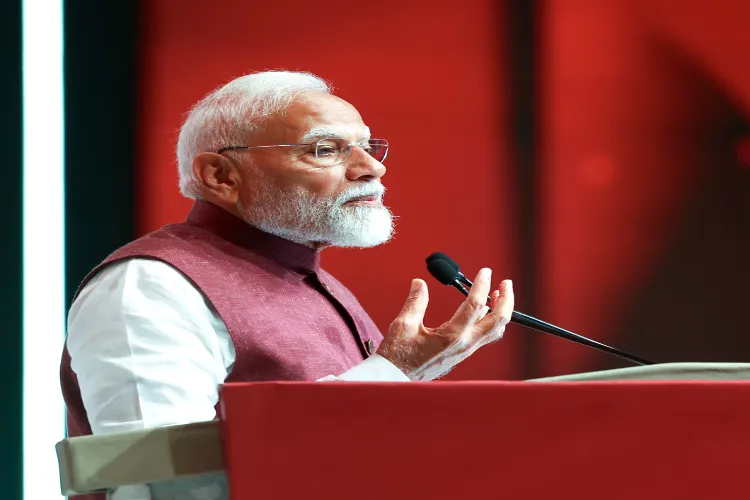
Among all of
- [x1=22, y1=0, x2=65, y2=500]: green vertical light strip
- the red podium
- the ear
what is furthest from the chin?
[x1=22, y1=0, x2=65, y2=500]: green vertical light strip

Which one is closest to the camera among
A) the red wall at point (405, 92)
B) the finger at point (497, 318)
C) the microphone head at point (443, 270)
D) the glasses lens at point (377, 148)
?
the finger at point (497, 318)

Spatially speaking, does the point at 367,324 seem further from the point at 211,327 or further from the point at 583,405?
the point at 583,405

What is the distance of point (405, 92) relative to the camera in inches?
111

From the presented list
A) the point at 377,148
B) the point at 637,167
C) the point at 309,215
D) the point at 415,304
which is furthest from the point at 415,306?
the point at 637,167

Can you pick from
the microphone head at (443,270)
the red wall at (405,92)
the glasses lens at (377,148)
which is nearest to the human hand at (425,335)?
the microphone head at (443,270)

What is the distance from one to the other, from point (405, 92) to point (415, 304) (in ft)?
5.26

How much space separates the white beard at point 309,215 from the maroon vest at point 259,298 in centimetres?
2

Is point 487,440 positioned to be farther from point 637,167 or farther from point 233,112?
point 637,167

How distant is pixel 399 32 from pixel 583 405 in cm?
219

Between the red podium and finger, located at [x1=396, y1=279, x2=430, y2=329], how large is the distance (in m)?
0.48

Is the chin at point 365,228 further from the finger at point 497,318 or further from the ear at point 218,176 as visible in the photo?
the finger at point 497,318

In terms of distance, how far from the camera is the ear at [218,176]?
5.67 feet

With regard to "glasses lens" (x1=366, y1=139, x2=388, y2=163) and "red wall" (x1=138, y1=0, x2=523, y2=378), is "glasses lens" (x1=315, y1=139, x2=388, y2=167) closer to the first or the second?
"glasses lens" (x1=366, y1=139, x2=388, y2=163)

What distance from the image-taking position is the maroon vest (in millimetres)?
1461
